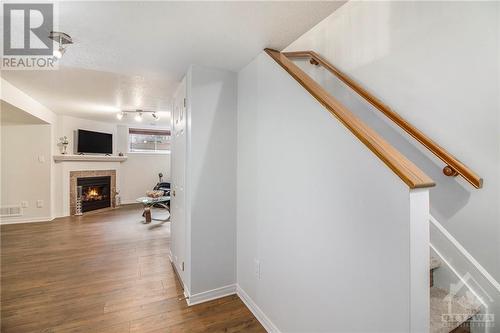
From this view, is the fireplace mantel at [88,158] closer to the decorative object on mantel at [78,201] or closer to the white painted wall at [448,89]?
the decorative object on mantel at [78,201]

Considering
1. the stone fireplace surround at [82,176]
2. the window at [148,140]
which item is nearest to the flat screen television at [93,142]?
the stone fireplace surround at [82,176]

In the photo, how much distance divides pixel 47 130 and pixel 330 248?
6.14 meters

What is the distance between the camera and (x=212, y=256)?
2225mm

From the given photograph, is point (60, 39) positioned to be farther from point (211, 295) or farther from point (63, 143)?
point (63, 143)

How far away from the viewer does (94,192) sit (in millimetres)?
6023

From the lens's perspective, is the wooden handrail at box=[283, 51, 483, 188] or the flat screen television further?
the flat screen television

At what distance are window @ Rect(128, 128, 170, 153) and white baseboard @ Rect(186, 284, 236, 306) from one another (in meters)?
5.75

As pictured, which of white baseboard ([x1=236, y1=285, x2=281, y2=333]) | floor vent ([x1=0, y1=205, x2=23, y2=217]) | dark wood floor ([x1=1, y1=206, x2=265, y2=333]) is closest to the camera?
white baseboard ([x1=236, y1=285, x2=281, y2=333])

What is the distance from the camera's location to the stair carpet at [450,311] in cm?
120

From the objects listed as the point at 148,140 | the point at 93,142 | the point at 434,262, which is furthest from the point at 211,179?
the point at 148,140

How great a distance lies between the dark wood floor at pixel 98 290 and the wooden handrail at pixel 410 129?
179 cm

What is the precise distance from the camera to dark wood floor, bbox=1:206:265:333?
1.84 m

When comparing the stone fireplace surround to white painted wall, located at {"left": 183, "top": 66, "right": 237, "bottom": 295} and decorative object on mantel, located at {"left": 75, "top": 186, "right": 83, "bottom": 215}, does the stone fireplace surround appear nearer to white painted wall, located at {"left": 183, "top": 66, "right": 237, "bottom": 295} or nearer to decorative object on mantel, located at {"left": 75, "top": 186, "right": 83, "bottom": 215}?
decorative object on mantel, located at {"left": 75, "top": 186, "right": 83, "bottom": 215}

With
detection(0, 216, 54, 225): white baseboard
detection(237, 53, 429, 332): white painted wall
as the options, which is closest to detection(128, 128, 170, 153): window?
detection(0, 216, 54, 225): white baseboard
